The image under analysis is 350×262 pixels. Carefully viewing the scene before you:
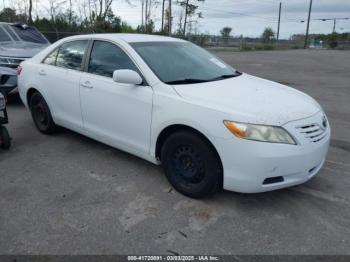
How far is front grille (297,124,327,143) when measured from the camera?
3129mm

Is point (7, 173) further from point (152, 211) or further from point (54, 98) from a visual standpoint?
point (152, 211)

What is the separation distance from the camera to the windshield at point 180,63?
3760mm

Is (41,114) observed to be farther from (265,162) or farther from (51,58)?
(265,162)


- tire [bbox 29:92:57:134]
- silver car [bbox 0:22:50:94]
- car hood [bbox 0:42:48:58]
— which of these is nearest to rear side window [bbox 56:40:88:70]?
tire [bbox 29:92:57:134]

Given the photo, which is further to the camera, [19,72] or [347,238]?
[19,72]

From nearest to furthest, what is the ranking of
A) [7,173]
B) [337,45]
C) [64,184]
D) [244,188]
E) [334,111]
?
[244,188], [64,184], [7,173], [334,111], [337,45]

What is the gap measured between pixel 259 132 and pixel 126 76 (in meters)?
1.51

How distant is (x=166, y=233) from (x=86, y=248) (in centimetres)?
67

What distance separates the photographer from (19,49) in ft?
25.1

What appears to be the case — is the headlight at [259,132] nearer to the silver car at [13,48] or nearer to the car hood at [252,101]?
the car hood at [252,101]

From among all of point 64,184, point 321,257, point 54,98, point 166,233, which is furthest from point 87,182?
point 321,257

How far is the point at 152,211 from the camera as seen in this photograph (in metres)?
3.28

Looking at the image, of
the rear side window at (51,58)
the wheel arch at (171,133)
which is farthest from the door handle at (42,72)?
the wheel arch at (171,133)

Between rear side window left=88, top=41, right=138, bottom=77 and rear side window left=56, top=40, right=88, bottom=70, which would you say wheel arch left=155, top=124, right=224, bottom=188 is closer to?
rear side window left=88, top=41, right=138, bottom=77
